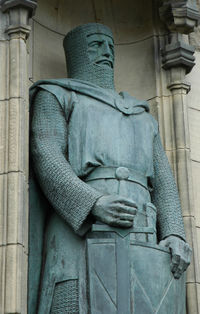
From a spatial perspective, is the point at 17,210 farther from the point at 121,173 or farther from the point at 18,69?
the point at 18,69

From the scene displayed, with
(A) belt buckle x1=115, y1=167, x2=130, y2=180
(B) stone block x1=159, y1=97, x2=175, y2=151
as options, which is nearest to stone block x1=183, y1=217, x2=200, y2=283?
(B) stone block x1=159, y1=97, x2=175, y2=151

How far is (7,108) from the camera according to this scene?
27.4ft

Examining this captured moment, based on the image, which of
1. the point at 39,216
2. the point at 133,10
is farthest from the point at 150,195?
the point at 133,10

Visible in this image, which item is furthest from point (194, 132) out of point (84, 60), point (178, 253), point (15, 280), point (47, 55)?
point (15, 280)

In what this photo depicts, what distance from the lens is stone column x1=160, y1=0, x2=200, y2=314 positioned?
30.7 ft

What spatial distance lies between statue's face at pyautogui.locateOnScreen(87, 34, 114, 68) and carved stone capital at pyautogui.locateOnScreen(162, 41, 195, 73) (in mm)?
714

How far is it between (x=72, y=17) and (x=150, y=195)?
207cm

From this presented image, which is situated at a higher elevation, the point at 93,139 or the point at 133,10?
the point at 133,10

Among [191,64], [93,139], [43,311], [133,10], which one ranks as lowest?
[43,311]

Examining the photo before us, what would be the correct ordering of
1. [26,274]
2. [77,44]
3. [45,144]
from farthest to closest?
[77,44]
[45,144]
[26,274]

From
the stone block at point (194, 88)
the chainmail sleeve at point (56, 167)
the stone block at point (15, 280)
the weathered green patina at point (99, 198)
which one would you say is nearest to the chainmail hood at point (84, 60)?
the weathered green patina at point (99, 198)

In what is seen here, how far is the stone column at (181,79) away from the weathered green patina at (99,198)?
35 cm

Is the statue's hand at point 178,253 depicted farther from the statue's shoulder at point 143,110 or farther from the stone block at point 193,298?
the statue's shoulder at point 143,110

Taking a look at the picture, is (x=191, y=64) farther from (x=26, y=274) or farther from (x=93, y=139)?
(x=26, y=274)
